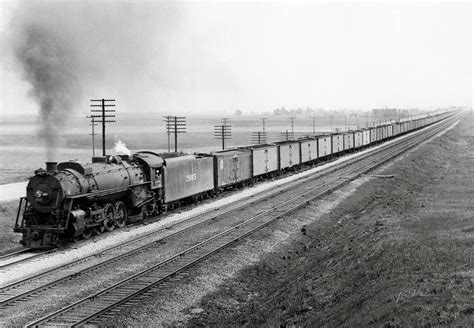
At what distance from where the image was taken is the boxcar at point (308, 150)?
49906 millimetres

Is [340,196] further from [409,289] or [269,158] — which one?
[409,289]

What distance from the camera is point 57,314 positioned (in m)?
13.0

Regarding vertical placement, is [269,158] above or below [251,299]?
above

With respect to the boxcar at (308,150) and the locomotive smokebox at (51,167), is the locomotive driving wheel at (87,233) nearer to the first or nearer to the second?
the locomotive smokebox at (51,167)

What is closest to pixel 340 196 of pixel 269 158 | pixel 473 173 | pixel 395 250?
pixel 269 158

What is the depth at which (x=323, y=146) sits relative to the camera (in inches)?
2207

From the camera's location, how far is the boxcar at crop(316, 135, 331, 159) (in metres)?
54.8

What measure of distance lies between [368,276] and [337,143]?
4765 cm

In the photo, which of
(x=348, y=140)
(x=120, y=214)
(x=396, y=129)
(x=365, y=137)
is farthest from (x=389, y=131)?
(x=120, y=214)

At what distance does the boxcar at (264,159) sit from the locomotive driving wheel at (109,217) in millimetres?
→ 17341

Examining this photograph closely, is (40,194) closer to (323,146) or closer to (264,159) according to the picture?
(264,159)

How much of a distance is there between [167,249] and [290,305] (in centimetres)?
730

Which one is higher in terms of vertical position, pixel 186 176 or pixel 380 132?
pixel 380 132

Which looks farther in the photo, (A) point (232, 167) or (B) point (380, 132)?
(B) point (380, 132)
